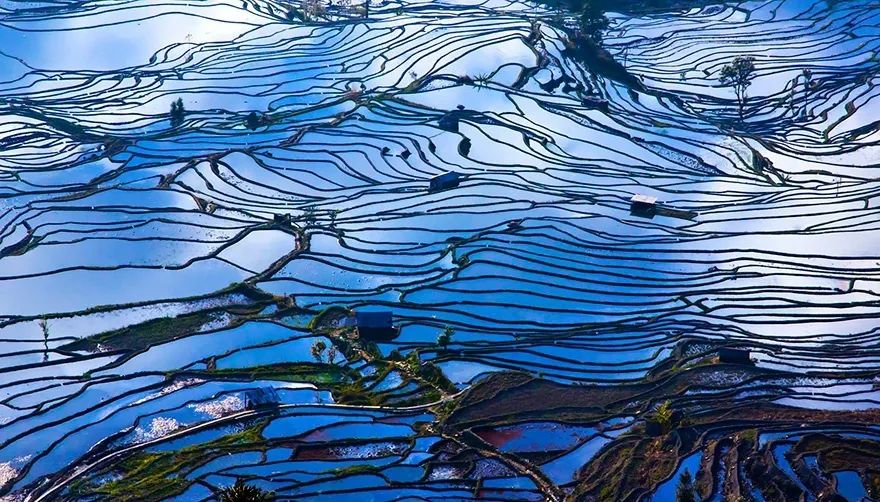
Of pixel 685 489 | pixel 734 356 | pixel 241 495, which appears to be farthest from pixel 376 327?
pixel 241 495

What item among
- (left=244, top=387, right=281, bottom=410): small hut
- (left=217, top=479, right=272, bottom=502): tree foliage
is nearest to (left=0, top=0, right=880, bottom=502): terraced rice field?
(left=244, top=387, right=281, bottom=410): small hut

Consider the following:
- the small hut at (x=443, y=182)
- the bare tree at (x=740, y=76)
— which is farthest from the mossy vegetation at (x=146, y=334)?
the bare tree at (x=740, y=76)

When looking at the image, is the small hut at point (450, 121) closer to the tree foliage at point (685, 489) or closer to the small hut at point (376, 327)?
the small hut at point (376, 327)

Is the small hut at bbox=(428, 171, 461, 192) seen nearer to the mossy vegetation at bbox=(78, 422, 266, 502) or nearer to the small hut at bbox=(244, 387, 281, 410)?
the small hut at bbox=(244, 387, 281, 410)

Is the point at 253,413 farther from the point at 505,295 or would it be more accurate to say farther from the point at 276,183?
the point at 276,183

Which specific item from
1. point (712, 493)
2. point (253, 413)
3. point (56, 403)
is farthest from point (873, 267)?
point (56, 403)
